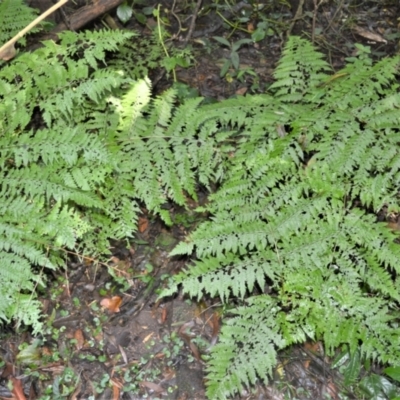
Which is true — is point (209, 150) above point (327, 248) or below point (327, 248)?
above

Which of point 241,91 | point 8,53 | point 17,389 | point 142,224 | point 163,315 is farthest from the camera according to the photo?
point 241,91

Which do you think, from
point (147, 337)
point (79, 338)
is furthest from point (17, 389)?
point (147, 337)

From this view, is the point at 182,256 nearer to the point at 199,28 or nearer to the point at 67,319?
the point at 67,319

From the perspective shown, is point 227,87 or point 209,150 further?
point 227,87

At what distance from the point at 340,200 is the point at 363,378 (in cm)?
124

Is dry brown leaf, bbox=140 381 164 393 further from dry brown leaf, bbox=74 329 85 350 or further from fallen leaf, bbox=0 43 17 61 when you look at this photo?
fallen leaf, bbox=0 43 17 61

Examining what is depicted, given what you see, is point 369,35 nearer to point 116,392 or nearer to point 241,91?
point 241,91

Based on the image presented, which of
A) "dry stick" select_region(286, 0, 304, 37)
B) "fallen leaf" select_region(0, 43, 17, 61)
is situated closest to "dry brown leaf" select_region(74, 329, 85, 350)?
"fallen leaf" select_region(0, 43, 17, 61)

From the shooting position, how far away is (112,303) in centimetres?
383

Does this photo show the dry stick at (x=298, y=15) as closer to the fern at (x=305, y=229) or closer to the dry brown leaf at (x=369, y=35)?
the dry brown leaf at (x=369, y=35)

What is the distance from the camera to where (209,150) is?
12.3ft

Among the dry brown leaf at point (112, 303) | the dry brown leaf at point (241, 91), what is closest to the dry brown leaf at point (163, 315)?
the dry brown leaf at point (112, 303)

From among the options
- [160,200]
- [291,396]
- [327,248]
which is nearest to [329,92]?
[327,248]

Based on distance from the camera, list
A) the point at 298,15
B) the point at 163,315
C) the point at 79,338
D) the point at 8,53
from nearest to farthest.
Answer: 1. the point at 79,338
2. the point at 163,315
3. the point at 8,53
4. the point at 298,15
